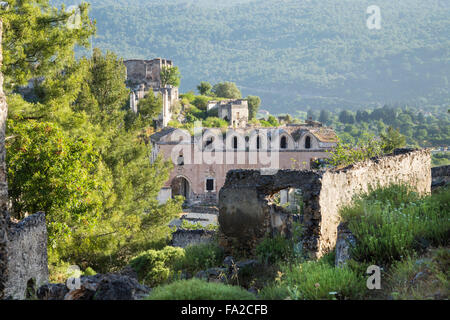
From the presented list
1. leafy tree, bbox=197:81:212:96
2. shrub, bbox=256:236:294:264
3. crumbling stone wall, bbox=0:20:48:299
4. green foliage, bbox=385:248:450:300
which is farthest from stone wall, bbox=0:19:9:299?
leafy tree, bbox=197:81:212:96

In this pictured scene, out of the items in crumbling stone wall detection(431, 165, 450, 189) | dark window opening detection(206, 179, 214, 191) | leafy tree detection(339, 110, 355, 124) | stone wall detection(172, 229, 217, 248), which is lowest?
stone wall detection(172, 229, 217, 248)

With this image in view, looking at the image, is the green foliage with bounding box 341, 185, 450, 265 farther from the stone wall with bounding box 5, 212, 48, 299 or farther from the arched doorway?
the arched doorway

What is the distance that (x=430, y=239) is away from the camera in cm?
651

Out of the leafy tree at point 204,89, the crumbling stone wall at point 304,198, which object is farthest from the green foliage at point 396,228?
the leafy tree at point 204,89

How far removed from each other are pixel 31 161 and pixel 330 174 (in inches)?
280

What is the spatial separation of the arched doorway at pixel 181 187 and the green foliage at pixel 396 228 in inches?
1473

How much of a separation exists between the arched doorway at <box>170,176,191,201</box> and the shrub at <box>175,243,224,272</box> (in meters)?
33.7

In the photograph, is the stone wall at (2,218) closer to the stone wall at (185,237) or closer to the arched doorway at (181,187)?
the stone wall at (185,237)

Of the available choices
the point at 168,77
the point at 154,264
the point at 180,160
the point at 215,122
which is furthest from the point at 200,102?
the point at 154,264

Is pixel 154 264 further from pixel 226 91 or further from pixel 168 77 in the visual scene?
pixel 226 91

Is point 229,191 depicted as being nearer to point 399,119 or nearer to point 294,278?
point 294,278

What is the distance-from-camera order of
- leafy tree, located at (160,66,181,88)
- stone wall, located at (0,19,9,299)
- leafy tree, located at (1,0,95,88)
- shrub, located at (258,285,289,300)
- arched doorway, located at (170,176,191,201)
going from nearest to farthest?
shrub, located at (258,285,289,300)
stone wall, located at (0,19,9,299)
leafy tree, located at (1,0,95,88)
arched doorway, located at (170,176,191,201)
leafy tree, located at (160,66,181,88)

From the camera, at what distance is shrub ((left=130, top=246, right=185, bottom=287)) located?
12.6 meters
